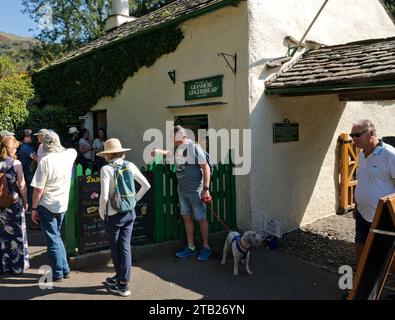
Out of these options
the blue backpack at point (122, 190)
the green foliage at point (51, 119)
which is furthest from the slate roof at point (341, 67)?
the green foliage at point (51, 119)

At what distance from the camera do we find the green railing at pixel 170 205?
212 inches

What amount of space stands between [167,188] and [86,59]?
6392 mm

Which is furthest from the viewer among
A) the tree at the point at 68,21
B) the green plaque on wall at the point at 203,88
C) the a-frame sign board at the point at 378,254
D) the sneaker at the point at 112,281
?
the tree at the point at 68,21

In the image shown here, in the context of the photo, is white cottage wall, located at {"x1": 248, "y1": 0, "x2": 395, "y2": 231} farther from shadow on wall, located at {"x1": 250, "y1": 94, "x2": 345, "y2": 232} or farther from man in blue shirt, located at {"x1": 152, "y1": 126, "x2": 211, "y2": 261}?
man in blue shirt, located at {"x1": 152, "y1": 126, "x2": 211, "y2": 261}

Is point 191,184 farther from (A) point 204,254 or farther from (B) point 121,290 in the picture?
(B) point 121,290

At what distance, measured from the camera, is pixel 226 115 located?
707cm

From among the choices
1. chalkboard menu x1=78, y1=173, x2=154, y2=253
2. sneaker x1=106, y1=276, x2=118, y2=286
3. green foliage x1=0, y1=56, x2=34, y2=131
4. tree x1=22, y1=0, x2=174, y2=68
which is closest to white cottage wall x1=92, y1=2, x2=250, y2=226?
chalkboard menu x1=78, y1=173, x2=154, y2=253

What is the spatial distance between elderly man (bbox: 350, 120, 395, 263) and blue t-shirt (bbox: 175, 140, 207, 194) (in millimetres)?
2224

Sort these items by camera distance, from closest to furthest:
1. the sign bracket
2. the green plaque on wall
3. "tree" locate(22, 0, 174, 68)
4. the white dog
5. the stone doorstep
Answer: the white dog → the stone doorstep → the sign bracket → the green plaque on wall → "tree" locate(22, 0, 174, 68)

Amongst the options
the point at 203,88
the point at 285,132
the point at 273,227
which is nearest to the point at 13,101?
the point at 203,88

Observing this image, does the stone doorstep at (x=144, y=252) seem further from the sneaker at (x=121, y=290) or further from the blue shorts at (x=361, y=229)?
the blue shorts at (x=361, y=229)

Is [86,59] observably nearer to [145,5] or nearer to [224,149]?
[224,149]

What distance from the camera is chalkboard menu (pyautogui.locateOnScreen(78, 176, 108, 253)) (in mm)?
5402

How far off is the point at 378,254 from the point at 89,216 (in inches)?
145
